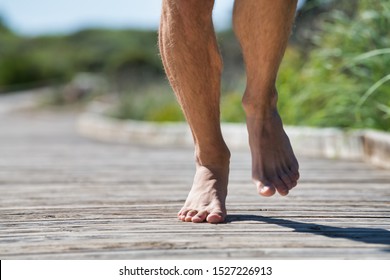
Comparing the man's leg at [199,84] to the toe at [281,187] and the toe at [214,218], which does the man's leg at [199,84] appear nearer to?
the toe at [214,218]

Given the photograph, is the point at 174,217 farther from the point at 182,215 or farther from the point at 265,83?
the point at 265,83

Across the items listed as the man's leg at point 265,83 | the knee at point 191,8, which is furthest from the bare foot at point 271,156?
the knee at point 191,8

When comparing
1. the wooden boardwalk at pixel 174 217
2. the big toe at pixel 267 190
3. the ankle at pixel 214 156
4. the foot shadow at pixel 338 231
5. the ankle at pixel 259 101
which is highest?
the ankle at pixel 259 101

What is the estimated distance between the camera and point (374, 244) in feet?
6.98

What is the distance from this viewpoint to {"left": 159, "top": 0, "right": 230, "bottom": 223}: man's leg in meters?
2.55

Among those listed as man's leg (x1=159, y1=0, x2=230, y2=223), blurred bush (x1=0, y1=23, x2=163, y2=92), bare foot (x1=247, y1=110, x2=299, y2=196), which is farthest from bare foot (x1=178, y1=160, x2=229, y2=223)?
blurred bush (x1=0, y1=23, x2=163, y2=92)

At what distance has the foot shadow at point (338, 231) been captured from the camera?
→ 2199 mm

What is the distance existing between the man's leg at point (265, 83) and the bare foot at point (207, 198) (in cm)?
12

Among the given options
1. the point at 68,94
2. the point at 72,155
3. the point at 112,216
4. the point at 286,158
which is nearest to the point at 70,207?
the point at 112,216

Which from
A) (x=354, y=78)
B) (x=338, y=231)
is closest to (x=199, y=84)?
(x=338, y=231)

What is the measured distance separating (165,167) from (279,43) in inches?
90.7

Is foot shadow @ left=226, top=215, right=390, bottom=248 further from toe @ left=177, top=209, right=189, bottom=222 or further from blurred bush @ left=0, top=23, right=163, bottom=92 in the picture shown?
blurred bush @ left=0, top=23, right=163, bottom=92

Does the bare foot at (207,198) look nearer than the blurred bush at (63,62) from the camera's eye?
Yes
